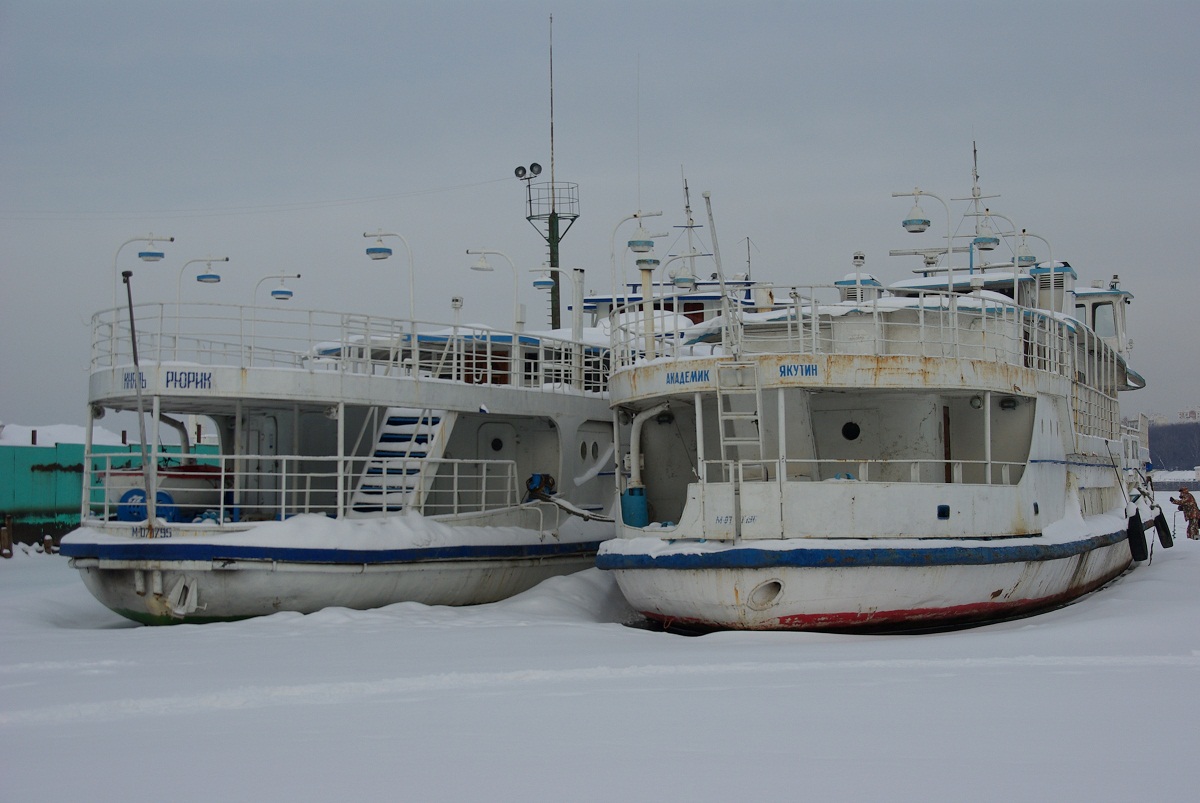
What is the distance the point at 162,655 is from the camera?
11344 millimetres

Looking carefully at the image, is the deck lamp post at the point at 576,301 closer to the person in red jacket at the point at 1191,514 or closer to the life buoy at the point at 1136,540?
the life buoy at the point at 1136,540

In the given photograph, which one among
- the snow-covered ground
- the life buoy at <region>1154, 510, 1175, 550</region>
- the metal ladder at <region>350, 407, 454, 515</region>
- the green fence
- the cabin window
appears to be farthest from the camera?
the green fence

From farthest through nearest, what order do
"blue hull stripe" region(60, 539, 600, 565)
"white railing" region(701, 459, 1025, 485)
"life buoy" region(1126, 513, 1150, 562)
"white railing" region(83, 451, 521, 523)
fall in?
"life buoy" region(1126, 513, 1150, 562) < "white railing" region(83, 451, 521, 523) < "white railing" region(701, 459, 1025, 485) < "blue hull stripe" region(60, 539, 600, 565)

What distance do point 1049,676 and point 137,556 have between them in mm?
10385

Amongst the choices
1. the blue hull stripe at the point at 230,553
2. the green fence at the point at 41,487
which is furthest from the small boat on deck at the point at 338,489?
→ the green fence at the point at 41,487

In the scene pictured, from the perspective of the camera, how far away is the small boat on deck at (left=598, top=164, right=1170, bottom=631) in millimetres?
13406

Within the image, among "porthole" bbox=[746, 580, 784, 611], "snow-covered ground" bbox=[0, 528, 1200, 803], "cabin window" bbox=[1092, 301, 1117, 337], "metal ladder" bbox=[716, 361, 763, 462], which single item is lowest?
"snow-covered ground" bbox=[0, 528, 1200, 803]

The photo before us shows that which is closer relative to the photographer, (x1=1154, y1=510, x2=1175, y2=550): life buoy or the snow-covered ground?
the snow-covered ground

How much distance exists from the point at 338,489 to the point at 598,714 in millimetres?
7763

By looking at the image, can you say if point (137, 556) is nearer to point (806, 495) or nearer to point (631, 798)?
point (806, 495)

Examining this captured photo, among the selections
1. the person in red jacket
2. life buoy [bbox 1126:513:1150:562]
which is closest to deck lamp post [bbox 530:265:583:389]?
life buoy [bbox 1126:513:1150:562]

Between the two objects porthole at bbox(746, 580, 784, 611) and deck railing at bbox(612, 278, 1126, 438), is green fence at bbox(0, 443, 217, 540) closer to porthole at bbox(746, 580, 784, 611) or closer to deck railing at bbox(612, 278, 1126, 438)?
deck railing at bbox(612, 278, 1126, 438)

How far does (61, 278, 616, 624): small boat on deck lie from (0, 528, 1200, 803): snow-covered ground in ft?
3.97

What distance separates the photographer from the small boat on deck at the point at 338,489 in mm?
14531
